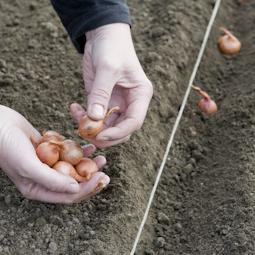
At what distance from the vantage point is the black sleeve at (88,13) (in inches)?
90.0

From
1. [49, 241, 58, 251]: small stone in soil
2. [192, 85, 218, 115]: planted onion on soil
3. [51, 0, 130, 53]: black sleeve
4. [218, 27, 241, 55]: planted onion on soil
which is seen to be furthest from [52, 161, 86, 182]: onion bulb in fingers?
[218, 27, 241, 55]: planted onion on soil

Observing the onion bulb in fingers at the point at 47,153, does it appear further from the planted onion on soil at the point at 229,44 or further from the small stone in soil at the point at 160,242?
the planted onion on soil at the point at 229,44

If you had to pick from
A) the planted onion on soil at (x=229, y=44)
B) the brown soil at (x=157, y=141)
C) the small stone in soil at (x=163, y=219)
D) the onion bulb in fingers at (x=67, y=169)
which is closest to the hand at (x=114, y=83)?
the onion bulb in fingers at (x=67, y=169)

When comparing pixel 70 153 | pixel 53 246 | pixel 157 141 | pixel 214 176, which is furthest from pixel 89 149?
pixel 214 176

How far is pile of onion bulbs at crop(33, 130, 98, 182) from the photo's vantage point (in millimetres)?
2102

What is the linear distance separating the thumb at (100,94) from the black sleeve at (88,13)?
0.25m

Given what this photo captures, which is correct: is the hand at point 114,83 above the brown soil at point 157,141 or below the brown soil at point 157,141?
above

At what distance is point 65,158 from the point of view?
2.15 meters

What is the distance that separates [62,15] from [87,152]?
0.56 m

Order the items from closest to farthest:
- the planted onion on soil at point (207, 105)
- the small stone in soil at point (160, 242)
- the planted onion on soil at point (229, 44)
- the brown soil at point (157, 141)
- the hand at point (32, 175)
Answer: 1. the hand at point (32, 175)
2. the brown soil at point (157, 141)
3. the small stone in soil at point (160, 242)
4. the planted onion on soil at point (207, 105)
5. the planted onion on soil at point (229, 44)

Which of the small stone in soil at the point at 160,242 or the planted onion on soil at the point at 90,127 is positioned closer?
the planted onion on soil at the point at 90,127

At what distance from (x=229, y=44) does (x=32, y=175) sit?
1.65m

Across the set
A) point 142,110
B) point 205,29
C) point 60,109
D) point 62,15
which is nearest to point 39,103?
point 60,109

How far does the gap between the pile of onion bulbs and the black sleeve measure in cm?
45
